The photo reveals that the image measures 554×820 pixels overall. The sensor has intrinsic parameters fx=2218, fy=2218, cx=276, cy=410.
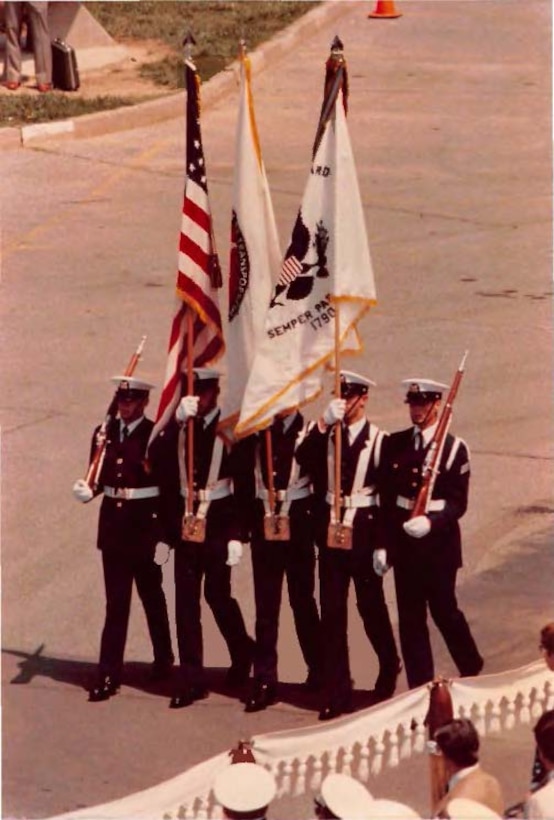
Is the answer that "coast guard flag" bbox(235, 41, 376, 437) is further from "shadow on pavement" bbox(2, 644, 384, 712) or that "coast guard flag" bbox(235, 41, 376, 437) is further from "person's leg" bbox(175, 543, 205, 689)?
"shadow on pavement" bbox(2, 644, 384, 712)

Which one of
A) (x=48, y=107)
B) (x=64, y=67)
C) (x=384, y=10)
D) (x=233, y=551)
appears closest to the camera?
(x=233, y=551)

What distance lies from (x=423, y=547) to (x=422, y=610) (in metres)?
0.31

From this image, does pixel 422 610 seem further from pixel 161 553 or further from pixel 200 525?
pixel 161 553

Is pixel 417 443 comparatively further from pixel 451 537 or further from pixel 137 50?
pixel 137 50

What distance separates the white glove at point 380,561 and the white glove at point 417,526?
0.65ft

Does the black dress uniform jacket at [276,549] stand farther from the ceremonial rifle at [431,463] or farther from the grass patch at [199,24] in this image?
the grass patch at [199,24]

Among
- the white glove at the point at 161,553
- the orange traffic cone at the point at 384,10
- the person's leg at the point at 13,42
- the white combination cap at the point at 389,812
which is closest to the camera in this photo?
the white combination cap at the point at 389,812

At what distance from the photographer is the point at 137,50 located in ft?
79.2

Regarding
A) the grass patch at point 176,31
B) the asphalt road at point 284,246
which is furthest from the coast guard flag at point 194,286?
the grass patch at point 176,31

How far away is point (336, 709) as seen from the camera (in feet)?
33.6

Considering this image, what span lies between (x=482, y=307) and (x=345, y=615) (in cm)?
666

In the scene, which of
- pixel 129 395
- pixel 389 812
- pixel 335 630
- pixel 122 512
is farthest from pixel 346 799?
pixel 129 395

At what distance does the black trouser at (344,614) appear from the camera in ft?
33.6

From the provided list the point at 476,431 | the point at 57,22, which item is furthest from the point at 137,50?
the point at 476,431
